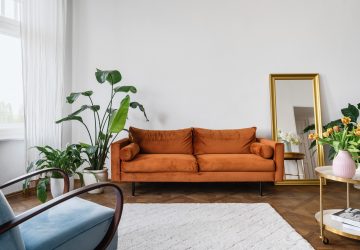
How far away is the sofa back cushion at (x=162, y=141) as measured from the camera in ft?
12.3

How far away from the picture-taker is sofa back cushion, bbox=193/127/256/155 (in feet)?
12.4

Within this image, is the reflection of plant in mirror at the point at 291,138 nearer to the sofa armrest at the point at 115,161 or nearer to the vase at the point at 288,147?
the vase at the point at 288,147

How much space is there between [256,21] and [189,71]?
1.27 meters

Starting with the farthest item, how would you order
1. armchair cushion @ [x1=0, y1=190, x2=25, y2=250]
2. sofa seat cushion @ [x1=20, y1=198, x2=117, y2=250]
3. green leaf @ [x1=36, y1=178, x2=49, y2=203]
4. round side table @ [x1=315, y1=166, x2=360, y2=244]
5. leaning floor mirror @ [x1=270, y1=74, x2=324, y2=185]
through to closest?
1. leaning floor mirror @ [x1=270, y1=74, x2=324, y2=185]
2. green leaf @ [x1=36, y1=178, x2=49, y2=203]
3. round side table @ [x1=315, y1=166, x2=360, y2=244]
4. sofa seat cushion @ [x1=20, y1=198, x2=117, y2=250]
5. armchair cushion @ [x1=0, y1=190, x2=25, y2=250]

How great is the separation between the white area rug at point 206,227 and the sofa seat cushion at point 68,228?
0.56 meters

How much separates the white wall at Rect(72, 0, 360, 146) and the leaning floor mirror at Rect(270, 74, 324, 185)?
0.15 metres

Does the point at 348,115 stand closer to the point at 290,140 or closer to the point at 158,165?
the point at 290,140

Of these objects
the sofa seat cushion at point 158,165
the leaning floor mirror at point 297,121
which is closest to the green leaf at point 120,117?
the sofa seat cushion at point 158,165

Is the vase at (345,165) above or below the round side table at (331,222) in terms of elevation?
above

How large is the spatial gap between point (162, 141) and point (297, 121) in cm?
201

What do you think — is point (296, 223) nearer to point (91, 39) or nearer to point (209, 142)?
point (209, 142)

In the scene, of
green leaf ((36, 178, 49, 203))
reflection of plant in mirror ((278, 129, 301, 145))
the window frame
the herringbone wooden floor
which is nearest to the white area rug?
the herringbone wooden floor

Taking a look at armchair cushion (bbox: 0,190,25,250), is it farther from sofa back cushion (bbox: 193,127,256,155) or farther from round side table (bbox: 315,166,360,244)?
sofa back cushion (bbox: 193,127,256,155)

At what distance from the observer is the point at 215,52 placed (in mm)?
4129
